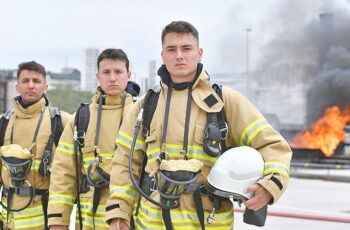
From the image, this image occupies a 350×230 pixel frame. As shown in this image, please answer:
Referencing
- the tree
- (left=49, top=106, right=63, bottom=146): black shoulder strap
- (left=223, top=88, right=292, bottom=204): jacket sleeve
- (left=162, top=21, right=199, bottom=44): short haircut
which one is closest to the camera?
(left=223, top=88, right=292, bottom=204): jacket sleeve

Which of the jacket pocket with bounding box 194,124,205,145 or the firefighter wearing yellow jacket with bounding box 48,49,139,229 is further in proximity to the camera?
the firefighter wearing yellow jacket with bounding box 48,49,139,229

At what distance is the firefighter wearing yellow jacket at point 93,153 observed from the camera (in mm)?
3652

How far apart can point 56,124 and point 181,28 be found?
6.01 ft

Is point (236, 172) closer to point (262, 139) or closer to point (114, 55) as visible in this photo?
point (262, 139)

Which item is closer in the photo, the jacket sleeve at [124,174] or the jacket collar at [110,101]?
the jacket sleeve at [124,174]

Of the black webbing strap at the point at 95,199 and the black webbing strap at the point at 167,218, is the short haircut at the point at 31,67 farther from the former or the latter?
the black webbing strap at the point at 167,218

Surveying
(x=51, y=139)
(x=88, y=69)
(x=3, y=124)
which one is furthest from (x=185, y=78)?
(x=88, y=69)

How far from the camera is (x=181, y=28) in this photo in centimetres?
284

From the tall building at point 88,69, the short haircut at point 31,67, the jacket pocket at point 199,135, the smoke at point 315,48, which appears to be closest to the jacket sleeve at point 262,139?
the jacket pocket at point 199,135

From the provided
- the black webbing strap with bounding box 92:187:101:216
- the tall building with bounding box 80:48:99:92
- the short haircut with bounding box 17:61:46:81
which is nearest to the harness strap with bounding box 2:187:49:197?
the black webbing strap with bounding box 92:187:101:216

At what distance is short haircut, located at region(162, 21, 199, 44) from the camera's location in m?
2.84

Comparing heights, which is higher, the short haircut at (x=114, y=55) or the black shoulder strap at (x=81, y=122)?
the short haircut at (x=114, y=55)

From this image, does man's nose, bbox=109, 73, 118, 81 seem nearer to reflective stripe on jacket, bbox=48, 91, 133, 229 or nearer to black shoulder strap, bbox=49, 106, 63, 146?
reflective stripe on jacket, bbox=48, 91, 133, 229

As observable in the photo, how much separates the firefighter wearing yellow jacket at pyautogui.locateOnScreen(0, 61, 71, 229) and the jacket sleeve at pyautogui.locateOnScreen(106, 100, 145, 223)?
4.34ft
